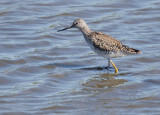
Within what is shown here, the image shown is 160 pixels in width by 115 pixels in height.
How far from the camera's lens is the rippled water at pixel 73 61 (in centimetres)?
788

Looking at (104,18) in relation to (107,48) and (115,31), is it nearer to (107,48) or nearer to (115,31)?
(115,31)

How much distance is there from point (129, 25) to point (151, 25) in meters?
0.74

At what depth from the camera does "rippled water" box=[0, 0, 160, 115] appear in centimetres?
788

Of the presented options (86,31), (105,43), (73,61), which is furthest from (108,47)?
(73,61)

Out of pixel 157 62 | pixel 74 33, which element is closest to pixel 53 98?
pixel 157 62

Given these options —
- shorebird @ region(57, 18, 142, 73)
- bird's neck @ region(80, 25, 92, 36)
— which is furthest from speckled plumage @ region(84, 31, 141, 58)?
bird's neck @ region(80, 25, 92, 36)

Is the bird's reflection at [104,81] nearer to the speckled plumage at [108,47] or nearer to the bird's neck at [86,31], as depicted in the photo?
the speckled plumage at [108,47]

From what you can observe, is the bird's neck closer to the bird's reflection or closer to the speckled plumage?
the speckled plumage

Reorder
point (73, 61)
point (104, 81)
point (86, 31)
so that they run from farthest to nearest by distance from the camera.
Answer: point (73, 61) → point (86, 31) → point (104, 81)

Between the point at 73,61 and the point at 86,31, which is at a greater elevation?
the point at 86,31

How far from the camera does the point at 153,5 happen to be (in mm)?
15438

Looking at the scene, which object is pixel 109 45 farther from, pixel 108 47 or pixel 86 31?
pixel 86 31

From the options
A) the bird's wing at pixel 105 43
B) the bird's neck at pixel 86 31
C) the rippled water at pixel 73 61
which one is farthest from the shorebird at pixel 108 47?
the rippled water at pixel 73 61

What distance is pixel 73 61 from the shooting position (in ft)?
35.3
